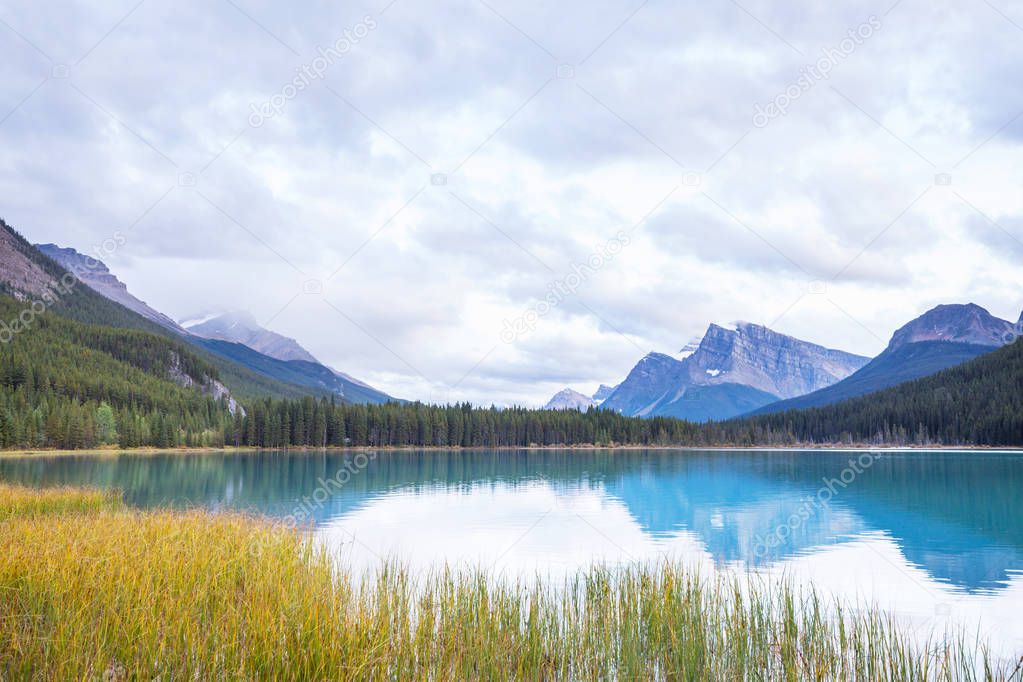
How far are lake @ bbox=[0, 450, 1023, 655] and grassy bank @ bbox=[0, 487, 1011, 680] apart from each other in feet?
10.4

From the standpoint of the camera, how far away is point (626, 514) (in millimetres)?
41562

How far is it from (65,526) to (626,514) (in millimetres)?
30408

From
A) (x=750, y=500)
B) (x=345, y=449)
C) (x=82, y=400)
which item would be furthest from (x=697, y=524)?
(x=82, y=400)

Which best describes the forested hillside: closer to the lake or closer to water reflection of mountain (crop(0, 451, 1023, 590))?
water reflection of mountain (crop(0, 451, 1023, 590))

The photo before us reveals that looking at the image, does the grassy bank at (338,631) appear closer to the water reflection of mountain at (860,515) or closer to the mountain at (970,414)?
the water reflection of mountain at (860,515)

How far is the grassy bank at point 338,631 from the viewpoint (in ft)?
29.8

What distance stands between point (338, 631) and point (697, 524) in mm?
31259

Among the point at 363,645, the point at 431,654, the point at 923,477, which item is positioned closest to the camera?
the point at 363,645

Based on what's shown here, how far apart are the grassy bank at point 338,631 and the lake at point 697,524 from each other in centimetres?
318

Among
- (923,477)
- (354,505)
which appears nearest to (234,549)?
(354,505)

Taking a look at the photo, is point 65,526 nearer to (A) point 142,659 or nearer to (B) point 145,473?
(A) point 142,659

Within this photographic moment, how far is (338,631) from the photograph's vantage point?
31.7 feet

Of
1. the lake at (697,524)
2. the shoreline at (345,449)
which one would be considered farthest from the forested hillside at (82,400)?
the lake at (697,524)

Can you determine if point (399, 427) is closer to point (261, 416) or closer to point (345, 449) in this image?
point (345, 449)
